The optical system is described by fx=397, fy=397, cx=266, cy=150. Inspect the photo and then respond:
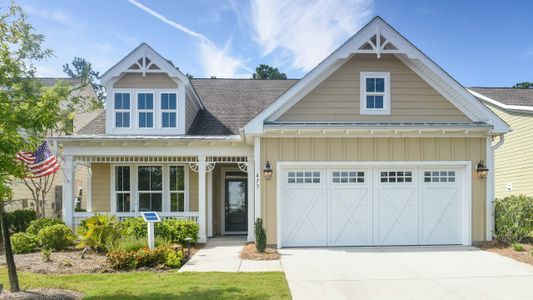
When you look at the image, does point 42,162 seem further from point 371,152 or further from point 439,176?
point 439,176

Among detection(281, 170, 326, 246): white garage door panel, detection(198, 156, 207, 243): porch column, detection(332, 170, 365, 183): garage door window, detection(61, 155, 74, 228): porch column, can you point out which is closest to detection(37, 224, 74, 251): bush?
detection(61, 155, 74, 228): porch column

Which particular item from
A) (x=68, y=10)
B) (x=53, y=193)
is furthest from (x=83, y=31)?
(x=53, y=193)

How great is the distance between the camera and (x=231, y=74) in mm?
31578

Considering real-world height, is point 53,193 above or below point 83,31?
below

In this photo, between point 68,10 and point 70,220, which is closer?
point 68,10

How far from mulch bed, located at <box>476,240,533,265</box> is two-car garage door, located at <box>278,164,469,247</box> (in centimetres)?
68

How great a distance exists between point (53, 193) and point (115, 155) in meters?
9.15

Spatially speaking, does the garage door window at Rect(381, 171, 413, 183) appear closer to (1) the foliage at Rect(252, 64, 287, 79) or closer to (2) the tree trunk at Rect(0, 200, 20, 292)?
(2) the tree trunk at Rect(0, 200, 20, 292)

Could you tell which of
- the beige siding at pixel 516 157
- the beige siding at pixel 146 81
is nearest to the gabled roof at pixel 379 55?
the beige siding at pixel 146 81

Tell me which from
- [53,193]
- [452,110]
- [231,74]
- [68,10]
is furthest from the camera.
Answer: [231,74]

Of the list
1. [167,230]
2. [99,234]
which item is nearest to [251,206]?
[167,230]

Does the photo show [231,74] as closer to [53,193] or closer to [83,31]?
[53,193]

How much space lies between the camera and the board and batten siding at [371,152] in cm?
1105

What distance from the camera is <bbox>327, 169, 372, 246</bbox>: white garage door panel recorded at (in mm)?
11234
